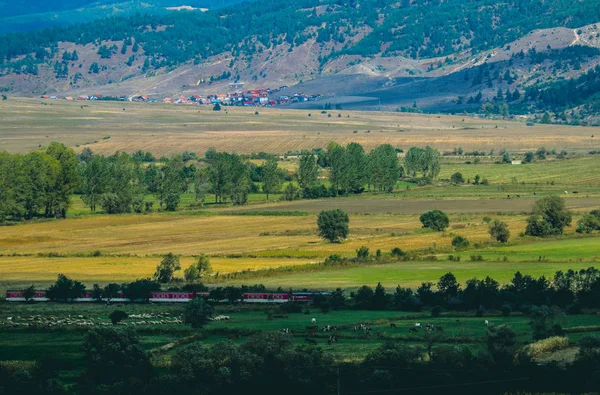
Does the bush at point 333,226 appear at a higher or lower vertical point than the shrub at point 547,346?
higher

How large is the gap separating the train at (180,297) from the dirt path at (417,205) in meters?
42.7

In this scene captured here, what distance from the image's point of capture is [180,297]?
64.4 m

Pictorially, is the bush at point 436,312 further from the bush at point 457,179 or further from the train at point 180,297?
the bush at point 457,179

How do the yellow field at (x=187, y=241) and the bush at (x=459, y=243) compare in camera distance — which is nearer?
the yellow field at (x=187, y=241)

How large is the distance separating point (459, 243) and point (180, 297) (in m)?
25.3

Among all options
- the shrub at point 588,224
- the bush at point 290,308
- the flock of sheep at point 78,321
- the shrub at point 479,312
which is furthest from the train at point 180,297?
the shrub at point 588,224

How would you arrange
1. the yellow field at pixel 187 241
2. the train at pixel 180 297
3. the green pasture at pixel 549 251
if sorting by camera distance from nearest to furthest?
1. the train at pixel 180 297
2. the green pasture at pixel 549 251
3. the yellow field at pixel 187 241

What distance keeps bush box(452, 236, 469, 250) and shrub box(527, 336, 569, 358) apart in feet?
110

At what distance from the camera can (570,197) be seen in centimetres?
11438

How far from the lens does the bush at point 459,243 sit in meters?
82.8

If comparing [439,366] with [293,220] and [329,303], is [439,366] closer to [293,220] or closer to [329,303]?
[329,303]

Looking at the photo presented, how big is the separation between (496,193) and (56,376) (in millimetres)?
82017

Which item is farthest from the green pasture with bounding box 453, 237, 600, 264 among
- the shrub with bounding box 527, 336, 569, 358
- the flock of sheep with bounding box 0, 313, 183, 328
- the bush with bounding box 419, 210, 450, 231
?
the shrub with bounding box 527, 336, 569, 358

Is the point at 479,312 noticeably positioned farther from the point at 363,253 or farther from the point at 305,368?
the point at 363,253
